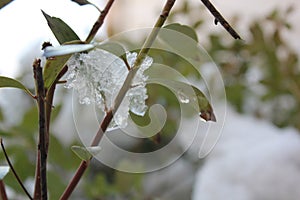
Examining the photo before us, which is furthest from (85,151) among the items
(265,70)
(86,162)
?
(265,70)

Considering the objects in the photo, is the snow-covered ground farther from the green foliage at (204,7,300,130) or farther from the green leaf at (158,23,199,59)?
the green leaf at (158,23,199,59)

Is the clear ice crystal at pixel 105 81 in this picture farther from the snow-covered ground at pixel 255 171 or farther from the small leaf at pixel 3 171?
the snow-covered ground at pixel 255 171

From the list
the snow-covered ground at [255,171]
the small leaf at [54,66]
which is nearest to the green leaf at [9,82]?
the small leaf at [54,66]

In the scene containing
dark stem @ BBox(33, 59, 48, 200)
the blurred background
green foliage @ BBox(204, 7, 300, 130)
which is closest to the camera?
dark stem @ BBox(33, 59, 48, 200)

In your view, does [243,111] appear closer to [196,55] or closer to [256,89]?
[256,89]

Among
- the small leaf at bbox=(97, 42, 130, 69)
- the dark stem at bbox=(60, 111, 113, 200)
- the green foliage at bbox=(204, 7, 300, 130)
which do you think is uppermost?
the small leaf at bbox=(97, 42, 130, 69)

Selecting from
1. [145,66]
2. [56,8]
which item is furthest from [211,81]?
[145,66]

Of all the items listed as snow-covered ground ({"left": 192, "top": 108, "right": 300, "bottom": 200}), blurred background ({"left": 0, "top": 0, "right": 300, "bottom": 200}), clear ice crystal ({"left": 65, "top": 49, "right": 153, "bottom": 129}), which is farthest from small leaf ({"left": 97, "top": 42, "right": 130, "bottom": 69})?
snow-covered ground ({"left": 192, "top": 108, "right": 300, "bottom": 200})
